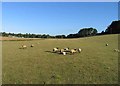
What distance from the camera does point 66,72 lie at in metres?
14.0

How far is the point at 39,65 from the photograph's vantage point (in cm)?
1619

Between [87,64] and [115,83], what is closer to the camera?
[115,83]

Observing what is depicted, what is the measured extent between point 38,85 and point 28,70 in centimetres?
315

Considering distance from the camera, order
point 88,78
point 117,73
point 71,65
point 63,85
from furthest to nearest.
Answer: point 71,65 → point 117,73 → point 88,78 → point 63,85

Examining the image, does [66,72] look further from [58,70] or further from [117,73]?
[117,73]

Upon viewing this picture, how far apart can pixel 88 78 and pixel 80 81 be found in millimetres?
760

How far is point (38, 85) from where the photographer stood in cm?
1165

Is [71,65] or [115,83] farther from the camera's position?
[71,65]

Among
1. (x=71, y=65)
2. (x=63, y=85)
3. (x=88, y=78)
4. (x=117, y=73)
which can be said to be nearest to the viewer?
(x=63, y=85)

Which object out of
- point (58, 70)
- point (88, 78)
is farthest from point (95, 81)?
point (58, 70)

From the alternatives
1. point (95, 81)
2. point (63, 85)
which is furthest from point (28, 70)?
point (95, 81)

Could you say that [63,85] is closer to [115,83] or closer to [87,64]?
[115,83]

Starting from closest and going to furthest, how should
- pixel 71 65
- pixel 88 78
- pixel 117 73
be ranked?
1. pixel 88 78
2. pixel 117 73
3. pixel 71 65

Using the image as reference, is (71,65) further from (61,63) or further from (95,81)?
(95,81)
